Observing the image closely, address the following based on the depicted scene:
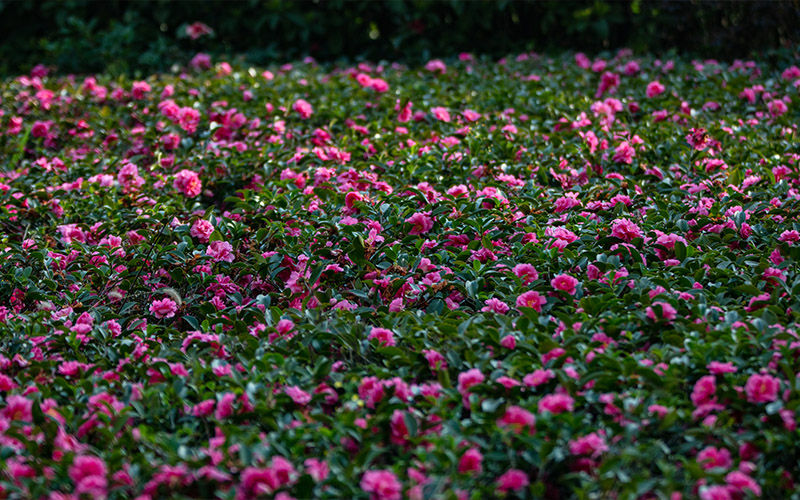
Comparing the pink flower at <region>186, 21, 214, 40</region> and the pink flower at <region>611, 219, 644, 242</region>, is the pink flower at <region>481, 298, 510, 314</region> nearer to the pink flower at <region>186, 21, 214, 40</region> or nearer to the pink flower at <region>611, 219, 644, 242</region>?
the pink flower at <region>611, 219, 644, 242</region>

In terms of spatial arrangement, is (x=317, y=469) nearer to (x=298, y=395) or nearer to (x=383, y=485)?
(x=383, y=485)

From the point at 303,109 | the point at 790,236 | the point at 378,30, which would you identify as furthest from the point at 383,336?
the point at 378,30

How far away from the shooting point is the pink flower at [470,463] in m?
1.70

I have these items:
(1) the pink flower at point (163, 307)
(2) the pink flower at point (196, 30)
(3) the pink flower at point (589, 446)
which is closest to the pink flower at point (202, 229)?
(1) the pink flower at point (163, 307)

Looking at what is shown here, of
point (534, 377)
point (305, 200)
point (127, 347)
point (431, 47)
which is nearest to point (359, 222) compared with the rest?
point (305, 200)

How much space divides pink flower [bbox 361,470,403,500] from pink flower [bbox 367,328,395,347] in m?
0.59

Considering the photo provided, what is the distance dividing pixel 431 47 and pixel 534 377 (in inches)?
177

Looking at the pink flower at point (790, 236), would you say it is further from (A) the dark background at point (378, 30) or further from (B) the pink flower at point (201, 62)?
(B) the pink flower at point (201, 62)

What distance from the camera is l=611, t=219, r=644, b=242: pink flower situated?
2660mm

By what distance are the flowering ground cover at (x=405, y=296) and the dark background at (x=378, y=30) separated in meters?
1.44

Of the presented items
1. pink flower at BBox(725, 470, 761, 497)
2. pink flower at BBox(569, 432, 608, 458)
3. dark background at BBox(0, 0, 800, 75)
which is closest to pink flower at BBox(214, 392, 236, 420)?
pink flower at BBox(569, 432, 608, 458)

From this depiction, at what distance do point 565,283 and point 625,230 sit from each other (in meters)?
0.40

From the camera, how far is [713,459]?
1730mm

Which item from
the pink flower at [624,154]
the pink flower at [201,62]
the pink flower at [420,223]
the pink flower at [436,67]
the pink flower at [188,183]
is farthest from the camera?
the pink flower at [201,62]
